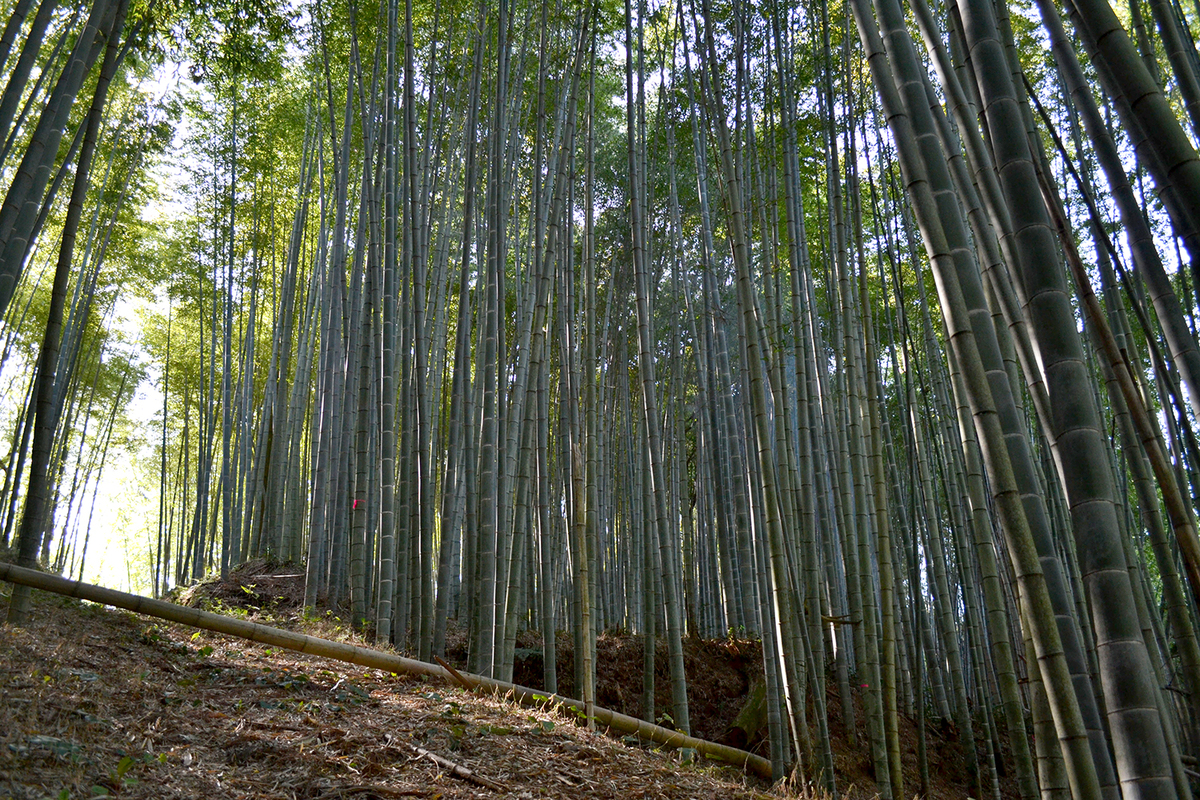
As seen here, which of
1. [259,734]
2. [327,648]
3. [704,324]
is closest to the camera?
Result: [259,734]

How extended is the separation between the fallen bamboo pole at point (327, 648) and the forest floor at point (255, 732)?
78mm

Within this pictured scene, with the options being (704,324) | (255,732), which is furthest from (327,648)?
(704,324)

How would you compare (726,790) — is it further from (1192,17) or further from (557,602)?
(1192,17)

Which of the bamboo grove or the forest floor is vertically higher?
the bamboo grove

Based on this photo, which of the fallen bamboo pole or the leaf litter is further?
the fallen bamboo pole

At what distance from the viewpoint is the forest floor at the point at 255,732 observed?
1.82 m

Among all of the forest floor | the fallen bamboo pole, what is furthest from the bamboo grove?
the forest floor

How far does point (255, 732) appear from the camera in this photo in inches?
90.2

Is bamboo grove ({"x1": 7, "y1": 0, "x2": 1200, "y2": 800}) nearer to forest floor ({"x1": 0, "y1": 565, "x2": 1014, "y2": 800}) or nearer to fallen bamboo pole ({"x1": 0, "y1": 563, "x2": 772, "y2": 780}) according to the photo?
fallen bamboo pole ({"x1": 0, "y1": 563, "x2": 772, "y2": 780})

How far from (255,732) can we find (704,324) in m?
4.81

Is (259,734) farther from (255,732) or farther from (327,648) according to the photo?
(327,648)

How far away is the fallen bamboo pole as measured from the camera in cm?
281

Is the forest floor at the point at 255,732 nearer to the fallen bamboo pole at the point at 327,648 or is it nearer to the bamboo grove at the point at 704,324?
the fallen bamboo pole at the point at 327,648

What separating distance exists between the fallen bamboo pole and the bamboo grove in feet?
0.65
